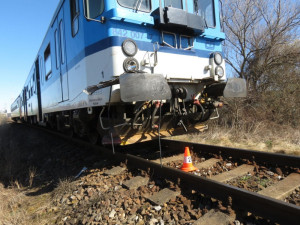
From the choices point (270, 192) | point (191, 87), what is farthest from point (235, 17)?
point (270, 192)

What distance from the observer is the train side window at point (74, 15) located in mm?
4358

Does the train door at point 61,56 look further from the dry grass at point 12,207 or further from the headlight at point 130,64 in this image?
the headlight at point 130,64

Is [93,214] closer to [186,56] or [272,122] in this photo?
[186,56]

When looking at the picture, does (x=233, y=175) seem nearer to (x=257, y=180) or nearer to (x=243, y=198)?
(x=257, y=180)

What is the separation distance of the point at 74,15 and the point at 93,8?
0.83 metres

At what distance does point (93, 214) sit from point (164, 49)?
2.68 metres

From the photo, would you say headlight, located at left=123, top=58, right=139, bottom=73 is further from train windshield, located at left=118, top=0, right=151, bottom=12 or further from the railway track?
the railway track

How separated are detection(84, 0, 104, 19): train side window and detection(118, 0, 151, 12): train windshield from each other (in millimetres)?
314

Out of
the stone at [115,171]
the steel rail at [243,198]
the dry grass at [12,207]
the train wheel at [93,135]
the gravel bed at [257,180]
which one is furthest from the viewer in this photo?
the train wheel at [93,135]

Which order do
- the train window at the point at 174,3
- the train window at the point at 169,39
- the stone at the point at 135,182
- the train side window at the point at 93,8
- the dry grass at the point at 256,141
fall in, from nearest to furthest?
the stone at the point at 135,182 → the train side window at the point at 93,8 → the train window at the point at 169,39 → the train window at the point at 174,3 → the dry grass at the point at 256,141

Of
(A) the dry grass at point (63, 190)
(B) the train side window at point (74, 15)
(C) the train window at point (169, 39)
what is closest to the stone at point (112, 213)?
(A) the dry grass at point (63, 190)

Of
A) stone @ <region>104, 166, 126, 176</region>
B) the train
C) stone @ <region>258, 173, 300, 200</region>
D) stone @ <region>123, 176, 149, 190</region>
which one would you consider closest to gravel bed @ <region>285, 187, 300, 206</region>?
stone @ <region>258, 173, 300, 200</region>

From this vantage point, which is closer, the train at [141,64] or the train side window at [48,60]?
the train at [141,64]

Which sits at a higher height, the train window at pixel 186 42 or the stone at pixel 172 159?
the train window at pixel 186 42
